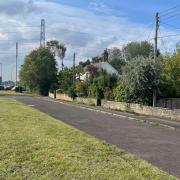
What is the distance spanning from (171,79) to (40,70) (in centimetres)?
6412

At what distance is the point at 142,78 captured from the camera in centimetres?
3494

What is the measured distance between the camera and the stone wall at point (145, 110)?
2935 centimetres

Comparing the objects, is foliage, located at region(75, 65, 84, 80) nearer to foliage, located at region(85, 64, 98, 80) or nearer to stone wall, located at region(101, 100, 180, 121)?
foliage, located at region(85, 64, 98, 80)

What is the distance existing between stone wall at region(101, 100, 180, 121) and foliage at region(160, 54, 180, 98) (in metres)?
2.23

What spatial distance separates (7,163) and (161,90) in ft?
89.3

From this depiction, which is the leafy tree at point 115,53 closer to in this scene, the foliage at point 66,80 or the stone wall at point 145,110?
the foliage at point 66,80

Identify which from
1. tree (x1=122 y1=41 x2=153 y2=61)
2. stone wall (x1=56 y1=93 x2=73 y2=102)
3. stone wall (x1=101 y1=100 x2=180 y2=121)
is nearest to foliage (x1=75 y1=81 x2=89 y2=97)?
stone wall (x1=56 y1=93 x2=73 y2=102)

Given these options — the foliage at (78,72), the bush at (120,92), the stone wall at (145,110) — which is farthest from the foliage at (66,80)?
the bush at (120,92)

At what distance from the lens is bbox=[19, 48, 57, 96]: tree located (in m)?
96.2

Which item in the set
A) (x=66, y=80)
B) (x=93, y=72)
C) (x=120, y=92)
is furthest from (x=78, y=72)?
(x=120, y=92)

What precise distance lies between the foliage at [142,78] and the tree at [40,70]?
192 ft

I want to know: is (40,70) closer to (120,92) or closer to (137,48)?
(137,48)

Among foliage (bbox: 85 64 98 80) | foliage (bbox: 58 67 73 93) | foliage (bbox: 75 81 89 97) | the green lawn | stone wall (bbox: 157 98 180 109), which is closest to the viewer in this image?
the green lawn

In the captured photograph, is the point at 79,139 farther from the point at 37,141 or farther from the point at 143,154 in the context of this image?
the point at 143,154
